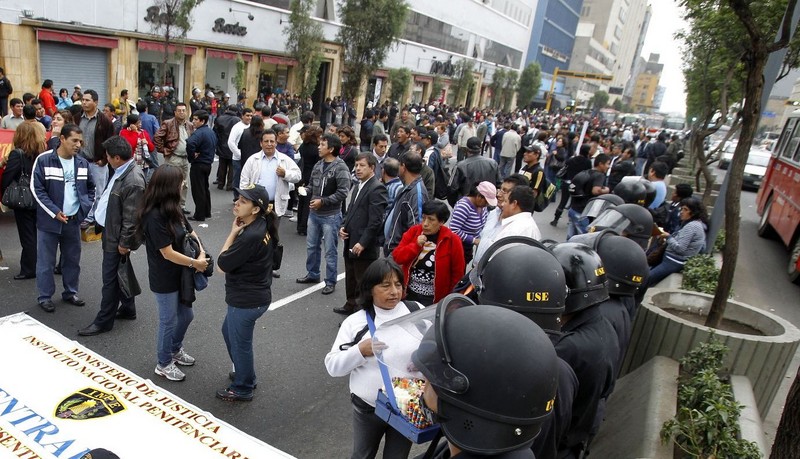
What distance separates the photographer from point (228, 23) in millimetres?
23875

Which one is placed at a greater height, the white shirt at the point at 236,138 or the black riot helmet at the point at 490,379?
the black riot helmet at the point at 490,379

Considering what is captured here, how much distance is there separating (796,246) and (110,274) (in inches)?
456

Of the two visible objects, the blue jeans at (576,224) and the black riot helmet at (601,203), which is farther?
the blue jeans at (576,224)

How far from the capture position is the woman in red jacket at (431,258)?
451cm

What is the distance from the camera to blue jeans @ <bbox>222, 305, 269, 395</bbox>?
3.99 meters

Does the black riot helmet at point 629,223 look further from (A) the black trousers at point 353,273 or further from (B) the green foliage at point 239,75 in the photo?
(B) the green foliage at point 239,75

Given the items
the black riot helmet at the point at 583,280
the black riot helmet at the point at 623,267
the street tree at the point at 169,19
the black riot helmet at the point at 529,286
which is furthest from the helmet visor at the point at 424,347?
the street tree at the point at 169,19

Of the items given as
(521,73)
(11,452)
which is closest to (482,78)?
(521,73)

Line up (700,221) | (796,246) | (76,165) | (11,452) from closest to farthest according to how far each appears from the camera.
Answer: (11,452) < (76,165) < (700,221) < (796,246)

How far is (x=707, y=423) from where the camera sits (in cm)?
307

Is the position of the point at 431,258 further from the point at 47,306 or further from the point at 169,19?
the point at 169,19

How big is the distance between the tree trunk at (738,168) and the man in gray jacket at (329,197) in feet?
13.0

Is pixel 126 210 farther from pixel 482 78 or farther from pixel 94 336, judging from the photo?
pixel 482 78

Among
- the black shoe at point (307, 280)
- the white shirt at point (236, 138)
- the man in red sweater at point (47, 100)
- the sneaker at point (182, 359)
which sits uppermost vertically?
the white shirt at point (236, 138)
